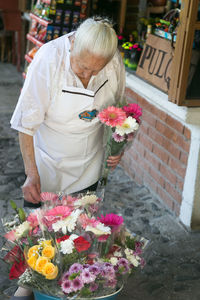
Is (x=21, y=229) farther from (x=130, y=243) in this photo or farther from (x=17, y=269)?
(x=130, y=243)

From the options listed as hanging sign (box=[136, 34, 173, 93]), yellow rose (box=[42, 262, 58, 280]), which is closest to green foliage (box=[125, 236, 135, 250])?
yellow rose (box=[42, 262, 58, 280])

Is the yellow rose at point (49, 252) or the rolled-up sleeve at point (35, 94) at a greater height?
the rolled-up sleeve at point (35, 94)

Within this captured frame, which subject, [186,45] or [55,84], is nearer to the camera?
[55,84]

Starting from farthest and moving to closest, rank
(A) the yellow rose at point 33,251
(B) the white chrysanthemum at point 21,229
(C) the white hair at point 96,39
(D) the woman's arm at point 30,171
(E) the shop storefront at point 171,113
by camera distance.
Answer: (E) the shop storefront at point 171,113 < (D) the woman's arm at point 30,171 < (C) the white hair at point 96,39 < (B) the white chrysanthemum at point 21,229 < (A) the yellow rose at point 33,251

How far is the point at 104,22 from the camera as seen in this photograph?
2.10 meters

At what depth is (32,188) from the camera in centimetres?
232

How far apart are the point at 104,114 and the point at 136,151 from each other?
212 centimetres

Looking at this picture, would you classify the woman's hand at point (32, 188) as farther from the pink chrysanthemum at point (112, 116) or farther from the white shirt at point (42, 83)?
the pink chrysanthemum at point (112, 116)

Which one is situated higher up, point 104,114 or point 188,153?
point 104,114

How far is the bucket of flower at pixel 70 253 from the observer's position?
1.74 metres

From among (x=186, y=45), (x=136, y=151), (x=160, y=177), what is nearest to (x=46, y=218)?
(x=186, y=45)

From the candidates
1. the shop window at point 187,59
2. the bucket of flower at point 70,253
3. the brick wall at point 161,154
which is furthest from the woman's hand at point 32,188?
the brick wall at point 161,154

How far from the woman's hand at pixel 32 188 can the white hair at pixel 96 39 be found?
688 mm

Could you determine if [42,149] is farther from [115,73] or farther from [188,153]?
[188,153]
